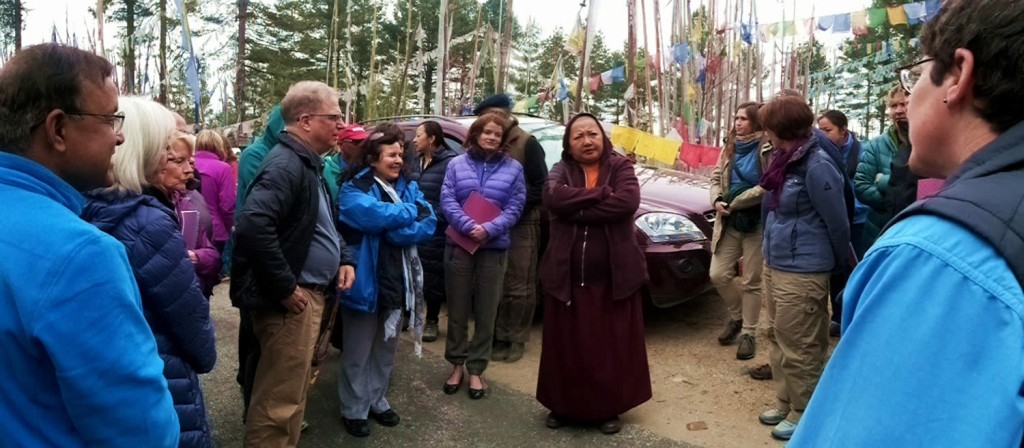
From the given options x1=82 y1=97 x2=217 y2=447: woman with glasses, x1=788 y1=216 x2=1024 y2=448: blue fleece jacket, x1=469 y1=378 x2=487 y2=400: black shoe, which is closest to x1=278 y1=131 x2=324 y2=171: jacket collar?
x1=82 y1=97 x2=217 y2=447: woman with glasses

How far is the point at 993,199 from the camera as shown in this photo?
0.79 metres

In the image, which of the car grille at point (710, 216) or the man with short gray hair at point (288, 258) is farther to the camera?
the car grille at point (710, 216)

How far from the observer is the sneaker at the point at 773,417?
4.03 metres

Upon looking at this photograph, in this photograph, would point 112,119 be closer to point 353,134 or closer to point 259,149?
point 259,149

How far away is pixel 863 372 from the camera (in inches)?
32.1

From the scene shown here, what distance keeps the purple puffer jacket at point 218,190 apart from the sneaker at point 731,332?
405cm

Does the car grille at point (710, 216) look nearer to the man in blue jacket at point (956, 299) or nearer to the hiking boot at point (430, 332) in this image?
the hiking boot at point (430, 332)

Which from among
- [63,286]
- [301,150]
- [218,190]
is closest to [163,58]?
[218,190]

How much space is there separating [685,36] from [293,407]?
10.8 metres

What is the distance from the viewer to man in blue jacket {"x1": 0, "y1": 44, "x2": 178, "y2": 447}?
3.90ft

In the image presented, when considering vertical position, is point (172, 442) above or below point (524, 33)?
below

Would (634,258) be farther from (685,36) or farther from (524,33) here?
(524,33)

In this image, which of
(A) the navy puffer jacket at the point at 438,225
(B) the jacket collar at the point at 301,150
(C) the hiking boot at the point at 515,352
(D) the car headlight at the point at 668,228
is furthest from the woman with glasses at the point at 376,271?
(D) the car headlight at the point at 668,228

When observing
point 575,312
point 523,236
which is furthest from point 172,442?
point 523,236
